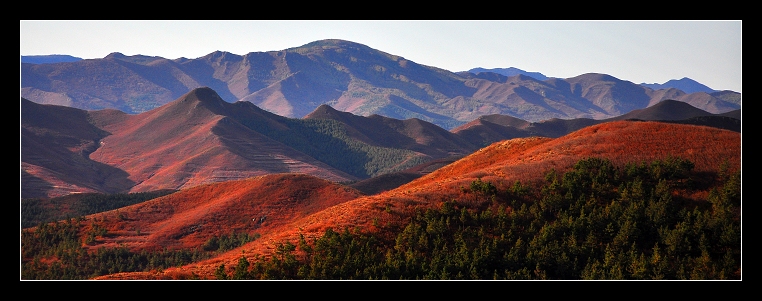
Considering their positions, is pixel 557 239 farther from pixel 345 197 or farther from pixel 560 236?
pixel 345 197

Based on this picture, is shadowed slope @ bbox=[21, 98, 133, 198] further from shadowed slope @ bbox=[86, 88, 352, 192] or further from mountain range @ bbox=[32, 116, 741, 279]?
mountain range @ bbox=[32, 116, 741, 279]

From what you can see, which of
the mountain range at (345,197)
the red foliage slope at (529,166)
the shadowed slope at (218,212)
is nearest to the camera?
the red foliage slope at (529,166)

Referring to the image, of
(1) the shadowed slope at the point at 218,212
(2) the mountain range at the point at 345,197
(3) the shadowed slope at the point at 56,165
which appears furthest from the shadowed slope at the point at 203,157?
(2) the mountain range at the point at 345,197

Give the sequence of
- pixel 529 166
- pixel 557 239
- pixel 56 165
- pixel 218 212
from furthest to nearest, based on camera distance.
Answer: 1. pixel 56 165
2. pixel 218 212
3. pixel 529 166
4. pixel 557 239

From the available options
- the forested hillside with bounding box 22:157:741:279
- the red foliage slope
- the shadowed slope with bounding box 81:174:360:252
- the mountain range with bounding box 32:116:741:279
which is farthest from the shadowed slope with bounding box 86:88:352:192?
the forested hillside with bounding box 22:157:741:279

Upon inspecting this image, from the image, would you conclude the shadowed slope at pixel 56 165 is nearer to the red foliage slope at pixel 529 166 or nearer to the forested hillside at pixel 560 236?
the red foliage slope at pixel 529 166

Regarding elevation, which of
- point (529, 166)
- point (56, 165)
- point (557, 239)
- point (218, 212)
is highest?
point (529, 166)

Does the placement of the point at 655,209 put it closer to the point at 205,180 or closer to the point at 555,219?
the point at 555,219

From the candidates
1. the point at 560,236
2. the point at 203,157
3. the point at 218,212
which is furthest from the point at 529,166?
the point at 203,157

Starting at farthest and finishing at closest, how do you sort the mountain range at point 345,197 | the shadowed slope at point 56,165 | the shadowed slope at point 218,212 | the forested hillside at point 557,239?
the shadowed slope at point 56,165, the shadowed slope at point 218,212, the mountain range at point 345,197, the forested hillside at point 557,239
